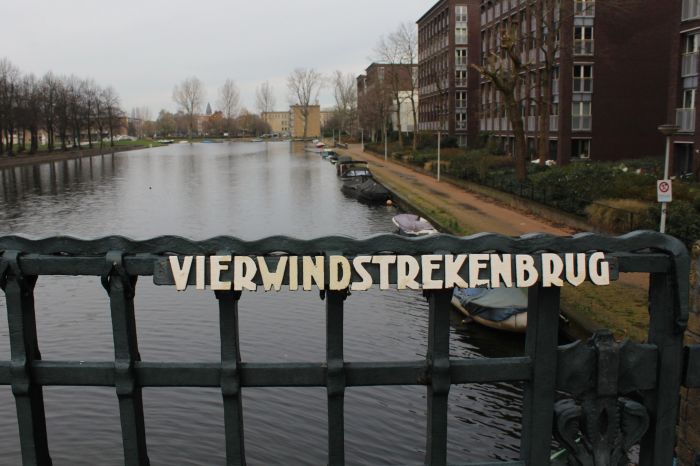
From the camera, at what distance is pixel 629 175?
3064 centimetres

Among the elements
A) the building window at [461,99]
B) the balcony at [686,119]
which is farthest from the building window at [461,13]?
the balcony at [686,119]

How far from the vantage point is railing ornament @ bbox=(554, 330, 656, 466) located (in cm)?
443

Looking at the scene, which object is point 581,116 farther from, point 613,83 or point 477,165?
point 477,165

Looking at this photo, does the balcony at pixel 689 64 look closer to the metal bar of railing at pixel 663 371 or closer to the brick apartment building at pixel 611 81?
the brick apartment building at pixel 611 81

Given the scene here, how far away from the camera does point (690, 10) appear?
123 ft

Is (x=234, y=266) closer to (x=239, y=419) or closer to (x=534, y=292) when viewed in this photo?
(x=239, y=419)

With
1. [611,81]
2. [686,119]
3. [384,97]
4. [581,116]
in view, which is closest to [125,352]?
[686,119]

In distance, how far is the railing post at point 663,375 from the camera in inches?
173

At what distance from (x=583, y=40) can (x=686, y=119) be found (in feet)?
43.1

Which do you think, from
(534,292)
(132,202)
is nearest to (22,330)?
(534,292)

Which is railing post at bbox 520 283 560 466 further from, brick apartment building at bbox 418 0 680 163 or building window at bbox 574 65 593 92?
building window at bbox 574 65 593 92

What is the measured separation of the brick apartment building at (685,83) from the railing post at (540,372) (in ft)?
118

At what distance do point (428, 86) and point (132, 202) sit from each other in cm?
5644

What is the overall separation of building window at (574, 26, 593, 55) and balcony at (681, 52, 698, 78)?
35.4 feet
